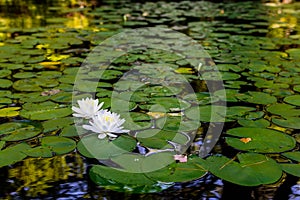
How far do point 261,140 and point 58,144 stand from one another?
784 mm

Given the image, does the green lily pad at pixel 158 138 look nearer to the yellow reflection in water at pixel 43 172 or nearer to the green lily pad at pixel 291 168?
the yellow reflection in water at pixel 43 172

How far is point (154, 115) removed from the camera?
158cm

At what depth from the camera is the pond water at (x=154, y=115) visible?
108 centimetres

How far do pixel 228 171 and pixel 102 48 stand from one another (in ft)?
6.70

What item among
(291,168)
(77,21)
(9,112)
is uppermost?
(77,21)

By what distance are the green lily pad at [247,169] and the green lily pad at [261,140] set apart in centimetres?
6

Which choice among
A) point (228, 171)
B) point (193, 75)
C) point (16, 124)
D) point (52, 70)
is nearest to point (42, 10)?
point (52, 70)

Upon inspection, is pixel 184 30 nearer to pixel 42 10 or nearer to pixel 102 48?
pixel 102 48

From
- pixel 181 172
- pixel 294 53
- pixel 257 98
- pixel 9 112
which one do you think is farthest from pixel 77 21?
pixel 181 172

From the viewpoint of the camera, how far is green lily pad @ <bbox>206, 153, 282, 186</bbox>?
107 centimetres

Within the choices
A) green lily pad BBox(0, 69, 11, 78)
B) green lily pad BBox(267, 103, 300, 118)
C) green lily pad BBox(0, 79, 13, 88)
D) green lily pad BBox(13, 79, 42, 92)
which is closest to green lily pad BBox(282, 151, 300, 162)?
green lily pad BBox(267, 103, 300, 118)

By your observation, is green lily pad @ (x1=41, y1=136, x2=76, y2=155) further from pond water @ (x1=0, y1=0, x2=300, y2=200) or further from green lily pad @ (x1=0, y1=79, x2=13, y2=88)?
green lily pad @ (x1=0, y1=79, x2=13, y2=88)

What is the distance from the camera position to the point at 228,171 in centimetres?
112

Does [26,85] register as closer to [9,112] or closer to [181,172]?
[9,112]
